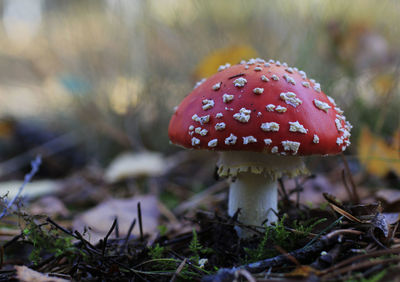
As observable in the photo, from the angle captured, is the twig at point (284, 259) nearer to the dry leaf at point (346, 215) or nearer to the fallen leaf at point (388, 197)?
the dry leaf at point (346, 215)

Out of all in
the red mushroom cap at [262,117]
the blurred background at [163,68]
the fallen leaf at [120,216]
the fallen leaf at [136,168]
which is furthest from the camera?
the fallen leaf at [136,168]

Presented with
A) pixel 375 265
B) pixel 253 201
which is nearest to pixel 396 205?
pixel 253 201

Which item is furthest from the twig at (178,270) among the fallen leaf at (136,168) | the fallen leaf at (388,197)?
the fallen leaf at (136,168)

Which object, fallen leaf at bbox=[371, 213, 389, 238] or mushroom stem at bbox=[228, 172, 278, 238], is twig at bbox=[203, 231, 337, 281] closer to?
fallen leaf at bbox=[371, 213, 389, 238]

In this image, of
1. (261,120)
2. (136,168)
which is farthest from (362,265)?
(136,168)

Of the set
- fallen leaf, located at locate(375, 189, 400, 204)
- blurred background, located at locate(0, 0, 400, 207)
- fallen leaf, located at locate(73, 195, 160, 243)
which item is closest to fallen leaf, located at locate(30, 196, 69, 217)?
fallen leaf, located at locate(73, 195, 160, 243)
